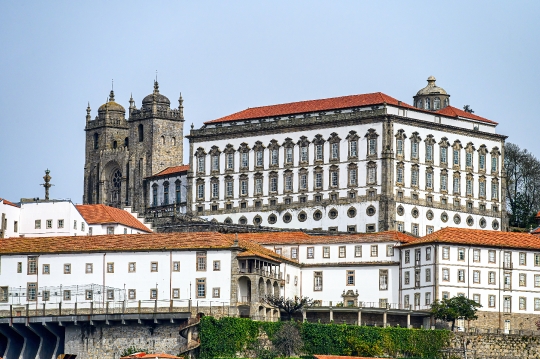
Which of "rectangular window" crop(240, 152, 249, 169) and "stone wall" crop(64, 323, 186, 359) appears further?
"rectangular window" crop(240, 152, 249, 169)

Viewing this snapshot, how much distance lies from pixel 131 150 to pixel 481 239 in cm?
5690

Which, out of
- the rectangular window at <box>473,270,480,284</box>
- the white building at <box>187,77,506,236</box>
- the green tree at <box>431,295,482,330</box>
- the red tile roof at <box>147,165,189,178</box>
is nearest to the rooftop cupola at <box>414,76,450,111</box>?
the white building at <box>187,77,506,236</box>

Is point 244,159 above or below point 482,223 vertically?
above

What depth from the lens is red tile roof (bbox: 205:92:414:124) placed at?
6093 inches

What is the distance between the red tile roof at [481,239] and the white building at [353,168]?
706 inches

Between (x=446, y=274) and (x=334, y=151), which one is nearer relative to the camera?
(x=446, y=274)

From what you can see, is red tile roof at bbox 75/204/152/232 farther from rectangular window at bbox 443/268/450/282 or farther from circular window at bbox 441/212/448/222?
rectangular window at bbox 443/268/450/282

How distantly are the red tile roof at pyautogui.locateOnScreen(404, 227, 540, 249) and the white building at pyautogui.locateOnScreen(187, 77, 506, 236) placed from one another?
1793cm

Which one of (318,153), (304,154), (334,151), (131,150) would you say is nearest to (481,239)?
(334,151)

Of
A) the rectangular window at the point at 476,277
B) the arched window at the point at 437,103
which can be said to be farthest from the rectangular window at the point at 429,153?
the rectangular window at the point at 476,277

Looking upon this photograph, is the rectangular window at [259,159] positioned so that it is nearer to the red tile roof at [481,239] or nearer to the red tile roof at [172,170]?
the red tile roof at [172,170]

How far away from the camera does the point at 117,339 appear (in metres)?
118

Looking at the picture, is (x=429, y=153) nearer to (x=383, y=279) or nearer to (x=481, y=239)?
(x=383, y=279)

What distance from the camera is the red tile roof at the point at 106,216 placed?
146500mm
